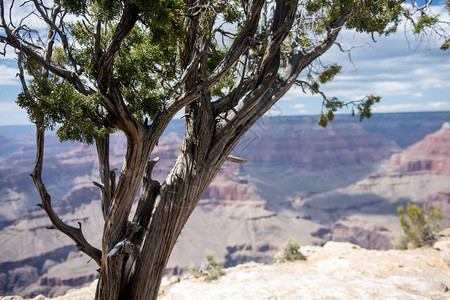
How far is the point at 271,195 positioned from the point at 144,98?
12567cm

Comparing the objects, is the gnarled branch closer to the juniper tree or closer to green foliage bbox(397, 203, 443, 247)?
the juniper tree

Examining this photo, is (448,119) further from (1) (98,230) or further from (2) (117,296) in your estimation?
(2) (117,296)

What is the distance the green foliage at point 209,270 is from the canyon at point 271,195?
5394 cm

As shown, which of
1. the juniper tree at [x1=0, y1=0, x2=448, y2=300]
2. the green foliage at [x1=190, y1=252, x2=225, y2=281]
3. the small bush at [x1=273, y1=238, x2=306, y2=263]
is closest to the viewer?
the juniper tree at [x1=0, y1=0, x2=448, y2=300]

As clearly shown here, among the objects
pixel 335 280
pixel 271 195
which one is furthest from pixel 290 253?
pixel 271 195

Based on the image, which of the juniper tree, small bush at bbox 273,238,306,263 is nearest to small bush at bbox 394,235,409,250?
small bush at bbox 273,238,306,263

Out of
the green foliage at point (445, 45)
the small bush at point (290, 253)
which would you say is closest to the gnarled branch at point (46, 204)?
the green foliage at point (445, 45)

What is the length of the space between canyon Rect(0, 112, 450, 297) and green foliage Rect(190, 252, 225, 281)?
177 feet

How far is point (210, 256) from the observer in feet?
43.1

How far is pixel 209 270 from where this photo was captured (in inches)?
468

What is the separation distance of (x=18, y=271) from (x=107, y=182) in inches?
3475

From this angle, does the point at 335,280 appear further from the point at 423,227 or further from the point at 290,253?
the point at 423,227

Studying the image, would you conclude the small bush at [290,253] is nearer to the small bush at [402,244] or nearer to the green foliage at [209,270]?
the green foliage at [209,270]

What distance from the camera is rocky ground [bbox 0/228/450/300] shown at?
8367mm
